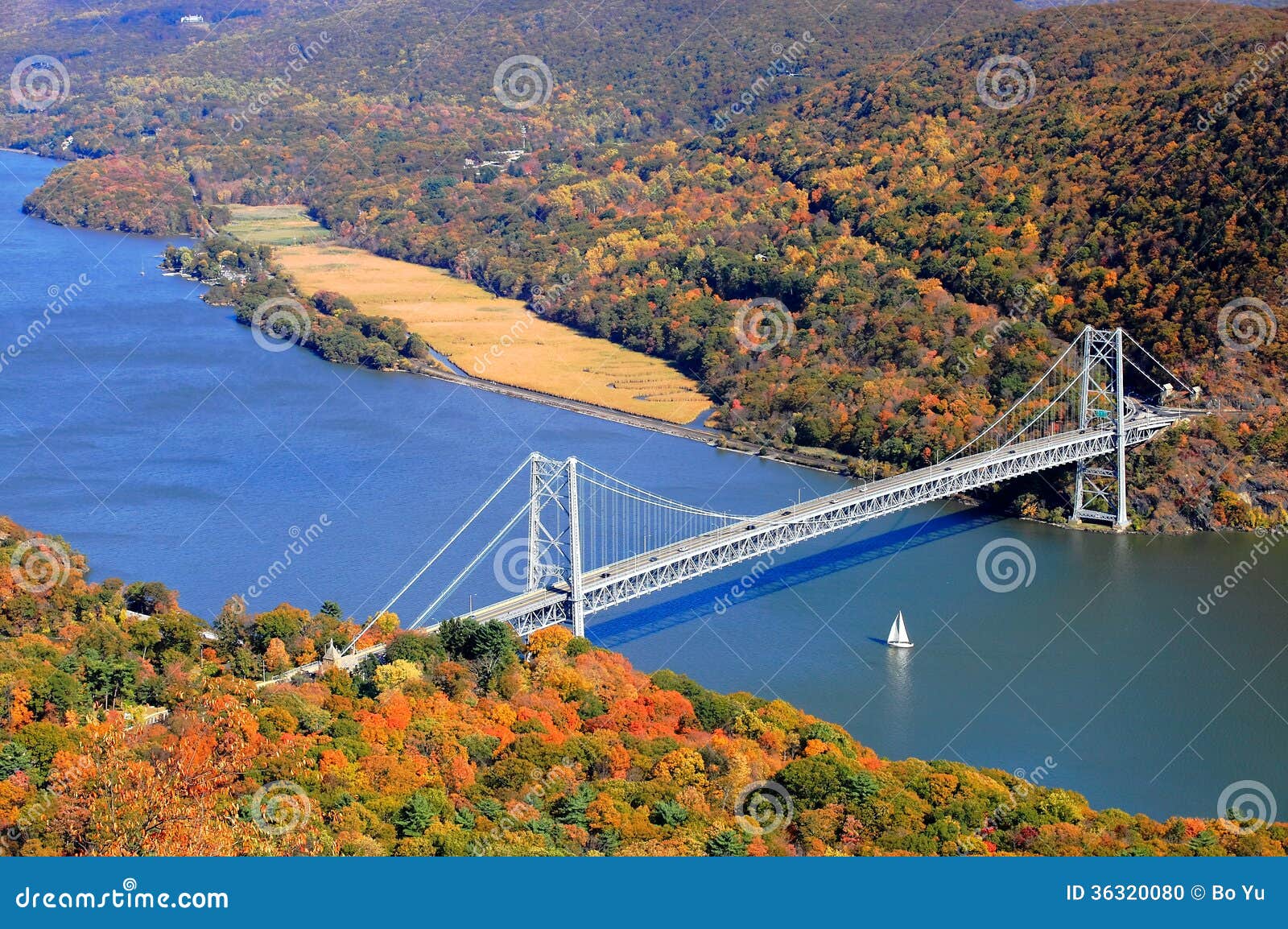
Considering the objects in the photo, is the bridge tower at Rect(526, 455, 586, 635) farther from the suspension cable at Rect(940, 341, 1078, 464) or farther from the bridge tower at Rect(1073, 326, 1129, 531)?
the bridge tower at Rect(1073, 326, 1129, 531)

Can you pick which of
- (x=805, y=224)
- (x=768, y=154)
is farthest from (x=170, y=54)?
(x=805, y=224)

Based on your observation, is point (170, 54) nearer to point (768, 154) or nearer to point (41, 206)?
point (41, 206)

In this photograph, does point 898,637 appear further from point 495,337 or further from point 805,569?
point 495,337

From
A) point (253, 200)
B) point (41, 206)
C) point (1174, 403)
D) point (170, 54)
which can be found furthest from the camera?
point (170, 54)

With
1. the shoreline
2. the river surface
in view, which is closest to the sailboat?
the river surface

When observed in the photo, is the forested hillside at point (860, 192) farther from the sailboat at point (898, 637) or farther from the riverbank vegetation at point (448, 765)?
the riverbank vegetation at point (448, 765)

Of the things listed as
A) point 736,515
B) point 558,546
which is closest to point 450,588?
point 558,546

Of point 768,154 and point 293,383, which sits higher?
point 768,154
